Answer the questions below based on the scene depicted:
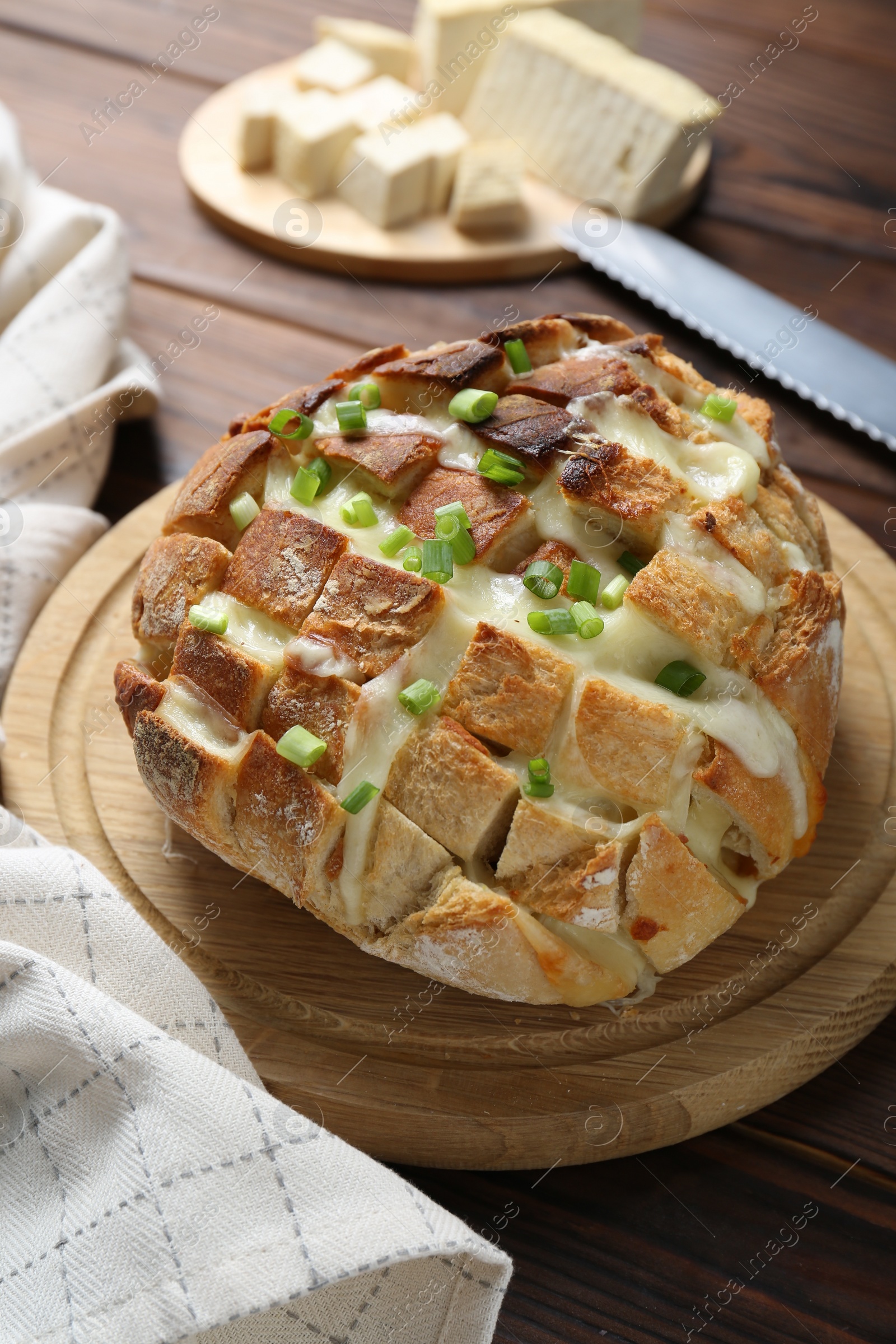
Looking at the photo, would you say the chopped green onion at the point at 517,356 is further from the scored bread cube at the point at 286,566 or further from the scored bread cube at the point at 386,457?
the scored bread cube at the point at 286,566

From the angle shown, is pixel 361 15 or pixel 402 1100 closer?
pixel 402 1100

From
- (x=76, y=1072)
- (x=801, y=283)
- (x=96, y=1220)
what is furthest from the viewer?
(x=801, y=283)

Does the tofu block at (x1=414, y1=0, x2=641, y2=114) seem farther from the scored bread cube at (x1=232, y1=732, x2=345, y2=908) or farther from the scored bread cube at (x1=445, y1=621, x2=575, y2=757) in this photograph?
the scored bread cube at (x1=232, y1=732, x2=345, y2=908)

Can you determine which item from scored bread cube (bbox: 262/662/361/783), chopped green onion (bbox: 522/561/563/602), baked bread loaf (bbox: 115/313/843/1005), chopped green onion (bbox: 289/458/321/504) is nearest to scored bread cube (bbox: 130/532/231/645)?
baked bread loaf (bbox: 115/313/843/1005)

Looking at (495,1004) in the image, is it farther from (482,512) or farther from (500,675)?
(482,512)

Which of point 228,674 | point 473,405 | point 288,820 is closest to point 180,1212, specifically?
point 288,820

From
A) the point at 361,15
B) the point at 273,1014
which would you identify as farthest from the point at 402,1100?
the point at 361,15

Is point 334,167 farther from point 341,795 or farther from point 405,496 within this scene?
point 341,795
